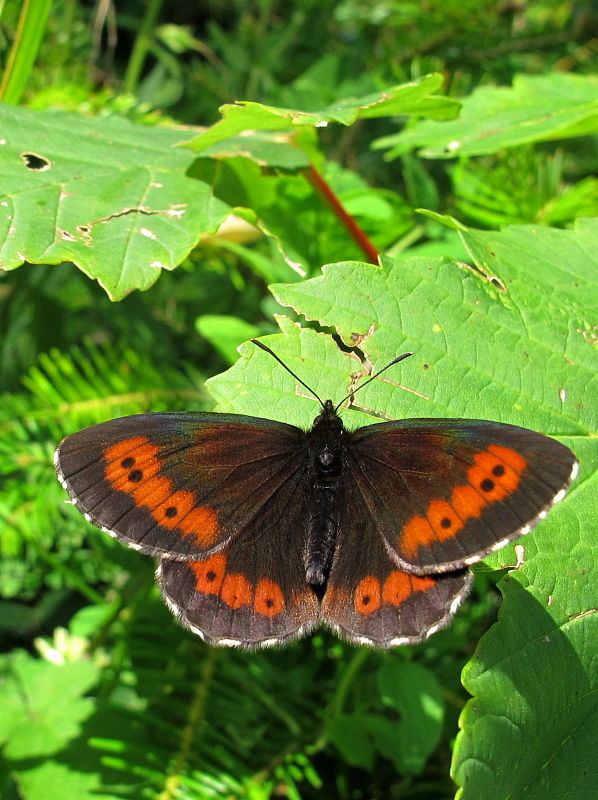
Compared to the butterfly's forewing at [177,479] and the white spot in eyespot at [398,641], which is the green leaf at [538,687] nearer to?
the white spot in eyespot at [398,641]

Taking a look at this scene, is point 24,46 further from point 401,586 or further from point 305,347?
point 401,586

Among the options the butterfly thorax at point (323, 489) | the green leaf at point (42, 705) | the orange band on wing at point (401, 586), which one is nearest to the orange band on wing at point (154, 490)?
the butterfly thorax at point (323, 489)

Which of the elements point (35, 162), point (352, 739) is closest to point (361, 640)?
point (352, 739)

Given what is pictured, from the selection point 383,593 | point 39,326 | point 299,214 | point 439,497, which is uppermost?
point 299,214

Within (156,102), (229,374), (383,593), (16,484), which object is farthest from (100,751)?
(156,102)

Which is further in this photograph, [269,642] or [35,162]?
[35,162]

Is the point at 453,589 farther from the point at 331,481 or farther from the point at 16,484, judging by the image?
the point at 16,484

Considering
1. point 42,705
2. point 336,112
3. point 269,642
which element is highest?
point 336,112
